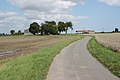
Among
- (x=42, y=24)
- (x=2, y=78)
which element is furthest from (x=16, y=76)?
(x=42, y=24)

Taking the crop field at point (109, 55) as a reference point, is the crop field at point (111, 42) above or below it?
below

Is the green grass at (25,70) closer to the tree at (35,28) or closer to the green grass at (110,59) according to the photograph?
Answer: the green grass at (110,59)

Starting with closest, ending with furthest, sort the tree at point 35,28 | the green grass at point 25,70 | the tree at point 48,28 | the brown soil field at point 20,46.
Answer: the green grass at point 25,70 → the brown soil field at point 20,46 → the tree at point 48,28 → the tree at point 35,28

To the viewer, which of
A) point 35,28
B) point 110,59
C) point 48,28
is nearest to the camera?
point 110,59

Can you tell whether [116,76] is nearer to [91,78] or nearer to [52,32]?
[91,78]

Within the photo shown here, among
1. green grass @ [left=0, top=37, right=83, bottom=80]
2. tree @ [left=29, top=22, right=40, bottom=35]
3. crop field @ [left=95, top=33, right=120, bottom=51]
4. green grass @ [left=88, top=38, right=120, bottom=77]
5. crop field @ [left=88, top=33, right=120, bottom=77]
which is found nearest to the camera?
green grass @ [left=0, top=37, right=83, bottom=80]

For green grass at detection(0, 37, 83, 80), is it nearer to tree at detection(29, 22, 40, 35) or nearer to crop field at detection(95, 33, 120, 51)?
crop field at detection(95, 33, 120, 51)

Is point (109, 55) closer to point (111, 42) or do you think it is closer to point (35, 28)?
point (111, 42)

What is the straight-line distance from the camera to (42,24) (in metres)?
191

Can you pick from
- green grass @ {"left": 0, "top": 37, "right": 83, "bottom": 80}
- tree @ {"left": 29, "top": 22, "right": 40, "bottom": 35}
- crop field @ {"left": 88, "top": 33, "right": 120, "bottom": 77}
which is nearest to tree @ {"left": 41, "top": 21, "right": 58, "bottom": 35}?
tree @ {"left": 29, "top": 22, "right": 40, "bottom": 35}

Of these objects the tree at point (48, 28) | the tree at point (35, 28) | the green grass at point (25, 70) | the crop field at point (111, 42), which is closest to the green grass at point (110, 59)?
the green grass at point (25, 70)

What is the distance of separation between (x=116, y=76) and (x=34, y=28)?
178m

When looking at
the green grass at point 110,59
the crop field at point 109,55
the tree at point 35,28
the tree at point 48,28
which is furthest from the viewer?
the tree at point 35,28

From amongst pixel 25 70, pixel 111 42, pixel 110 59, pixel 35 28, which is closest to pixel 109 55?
pixel 110 59
